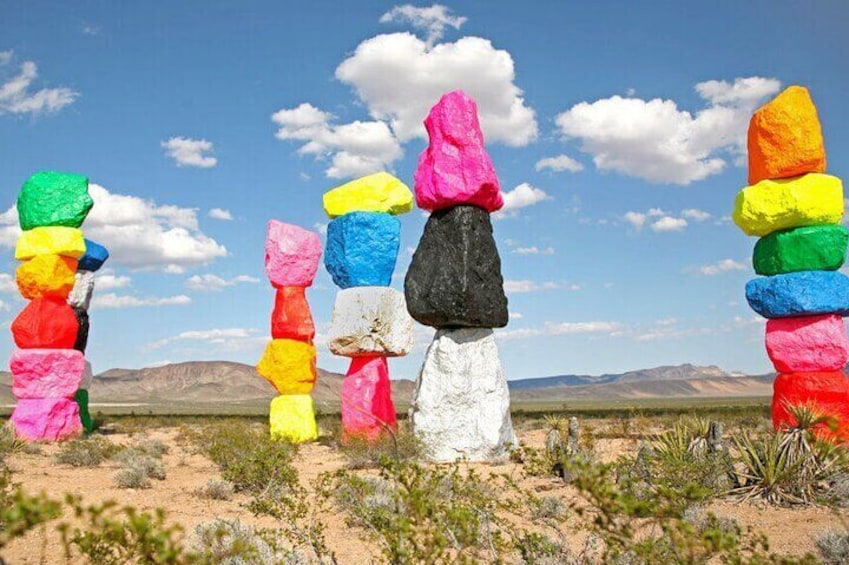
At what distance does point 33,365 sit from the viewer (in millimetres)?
15531

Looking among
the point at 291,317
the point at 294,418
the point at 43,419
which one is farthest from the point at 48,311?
the point at 294,418

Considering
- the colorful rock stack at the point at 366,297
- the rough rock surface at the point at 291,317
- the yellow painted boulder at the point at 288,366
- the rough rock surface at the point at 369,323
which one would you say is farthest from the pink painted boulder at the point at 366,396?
the rough rock surface at the point at 291,317

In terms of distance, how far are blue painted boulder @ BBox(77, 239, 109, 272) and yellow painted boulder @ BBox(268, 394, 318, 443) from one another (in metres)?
6.83

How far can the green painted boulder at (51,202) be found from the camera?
16.5 meters

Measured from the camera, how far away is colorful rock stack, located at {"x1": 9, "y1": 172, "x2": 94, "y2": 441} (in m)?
15.6

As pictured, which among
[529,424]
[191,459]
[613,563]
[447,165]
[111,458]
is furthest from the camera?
[529,424]

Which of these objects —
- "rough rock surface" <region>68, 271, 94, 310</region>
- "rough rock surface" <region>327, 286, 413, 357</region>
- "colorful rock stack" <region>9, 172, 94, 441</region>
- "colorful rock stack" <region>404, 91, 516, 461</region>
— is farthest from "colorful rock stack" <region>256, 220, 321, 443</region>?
"rough rock surface" <region>68, 271, 94, 310</region>

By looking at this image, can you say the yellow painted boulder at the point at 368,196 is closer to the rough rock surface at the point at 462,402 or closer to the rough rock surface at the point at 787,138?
the rough rock surface at the point at 462,402

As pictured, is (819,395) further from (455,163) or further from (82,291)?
(82,291)

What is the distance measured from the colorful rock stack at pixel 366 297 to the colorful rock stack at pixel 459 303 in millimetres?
1883

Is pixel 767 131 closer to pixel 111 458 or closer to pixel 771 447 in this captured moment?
pixel 771 447

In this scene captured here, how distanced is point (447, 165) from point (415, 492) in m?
8.39

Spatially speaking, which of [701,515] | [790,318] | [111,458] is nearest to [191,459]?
[111,458]

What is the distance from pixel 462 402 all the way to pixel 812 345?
19.6 feet
